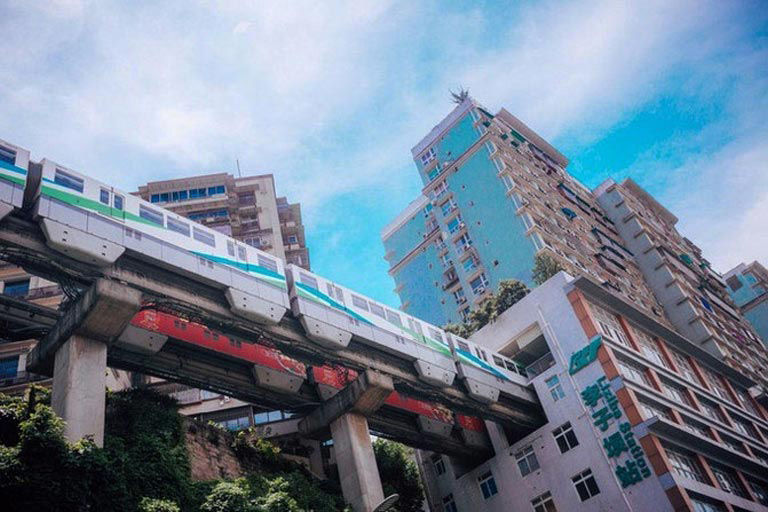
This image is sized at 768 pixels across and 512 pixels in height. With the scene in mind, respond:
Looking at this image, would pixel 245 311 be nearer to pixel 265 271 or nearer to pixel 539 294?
pixel 265 271

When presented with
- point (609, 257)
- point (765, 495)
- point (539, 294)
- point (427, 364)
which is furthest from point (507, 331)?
point (609, 257)

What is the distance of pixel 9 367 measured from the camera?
37.6m

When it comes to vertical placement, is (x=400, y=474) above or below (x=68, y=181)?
below

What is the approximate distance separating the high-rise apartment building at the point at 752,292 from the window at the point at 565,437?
61.2 meters

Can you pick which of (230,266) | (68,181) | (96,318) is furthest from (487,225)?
(96,318)

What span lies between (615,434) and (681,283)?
3748 centimetres

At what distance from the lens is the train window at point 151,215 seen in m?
23.0

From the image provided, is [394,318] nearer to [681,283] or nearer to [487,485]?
[487,485]

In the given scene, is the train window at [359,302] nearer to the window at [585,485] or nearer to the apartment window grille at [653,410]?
the window at [585,485]

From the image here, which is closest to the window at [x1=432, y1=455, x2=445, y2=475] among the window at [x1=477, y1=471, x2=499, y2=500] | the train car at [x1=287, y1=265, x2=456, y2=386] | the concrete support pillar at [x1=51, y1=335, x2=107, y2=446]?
the window at [x1=477, y1=471, x2=499, y2=500]

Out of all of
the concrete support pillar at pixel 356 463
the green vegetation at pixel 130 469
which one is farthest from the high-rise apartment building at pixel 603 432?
the green vegetation at pixel 130 469

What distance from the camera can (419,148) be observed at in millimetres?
65250

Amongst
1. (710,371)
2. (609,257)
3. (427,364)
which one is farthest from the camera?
(609,257)

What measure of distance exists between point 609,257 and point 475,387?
1262 inches
